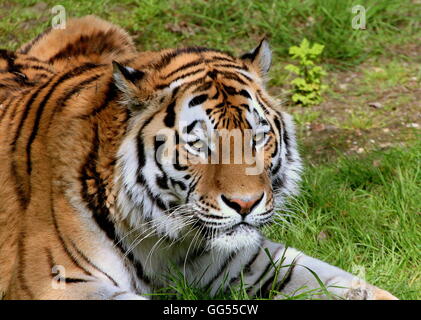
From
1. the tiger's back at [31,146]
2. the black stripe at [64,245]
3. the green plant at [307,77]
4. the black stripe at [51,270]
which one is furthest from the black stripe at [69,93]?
the green plant at [307,77]

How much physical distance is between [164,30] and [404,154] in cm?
223

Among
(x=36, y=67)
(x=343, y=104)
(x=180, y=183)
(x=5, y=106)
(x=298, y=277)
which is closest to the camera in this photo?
(x=180, y=183)

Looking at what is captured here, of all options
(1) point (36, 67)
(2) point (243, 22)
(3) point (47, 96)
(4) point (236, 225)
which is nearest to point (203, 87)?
(4) point (236, 225)

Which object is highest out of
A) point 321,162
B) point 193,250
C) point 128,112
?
point 128,112

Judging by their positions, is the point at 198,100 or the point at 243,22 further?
the point at 243,22

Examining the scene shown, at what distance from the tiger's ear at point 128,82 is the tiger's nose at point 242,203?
0.47 metres

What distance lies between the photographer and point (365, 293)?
9.53 feet

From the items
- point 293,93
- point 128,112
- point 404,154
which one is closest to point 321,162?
point 404,154

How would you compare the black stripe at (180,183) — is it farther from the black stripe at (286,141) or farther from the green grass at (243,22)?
the green grass at (243,22)

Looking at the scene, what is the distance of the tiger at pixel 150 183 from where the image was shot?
2699 millimetres

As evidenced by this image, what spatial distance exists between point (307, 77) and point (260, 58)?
6.50ft

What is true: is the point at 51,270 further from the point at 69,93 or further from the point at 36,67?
the point at 36,67
